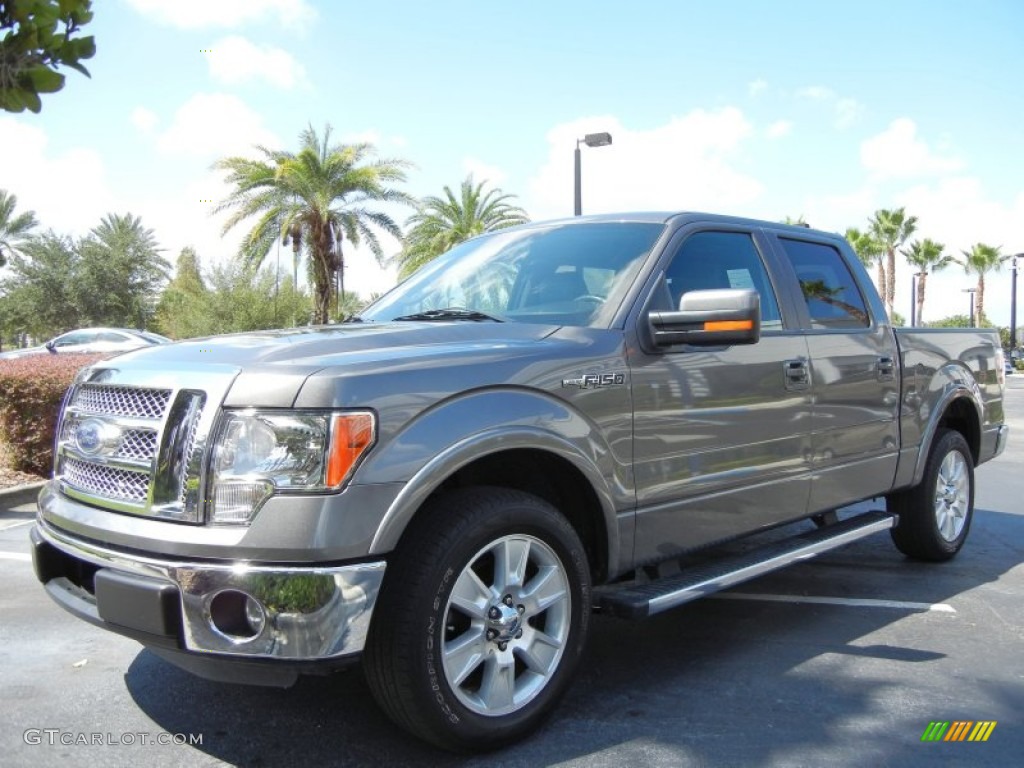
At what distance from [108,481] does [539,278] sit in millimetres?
1938

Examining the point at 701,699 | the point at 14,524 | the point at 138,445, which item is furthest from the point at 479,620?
the point at 14,524

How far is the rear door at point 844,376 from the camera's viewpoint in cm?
438

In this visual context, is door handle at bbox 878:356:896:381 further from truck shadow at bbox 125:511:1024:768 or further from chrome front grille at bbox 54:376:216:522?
chrome front grille at bbox 54:376:216:522

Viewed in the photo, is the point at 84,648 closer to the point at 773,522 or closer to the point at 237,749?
the point at 237,749

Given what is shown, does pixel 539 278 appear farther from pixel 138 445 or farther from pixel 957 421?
pixel 957 421

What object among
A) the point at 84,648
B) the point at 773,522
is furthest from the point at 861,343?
the point at 84,648

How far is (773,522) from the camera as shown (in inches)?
162

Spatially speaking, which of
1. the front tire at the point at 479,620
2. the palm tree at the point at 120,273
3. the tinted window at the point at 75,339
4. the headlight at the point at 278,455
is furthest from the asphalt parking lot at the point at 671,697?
the palm tree at the point at 120,273

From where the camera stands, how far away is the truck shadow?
2.97m

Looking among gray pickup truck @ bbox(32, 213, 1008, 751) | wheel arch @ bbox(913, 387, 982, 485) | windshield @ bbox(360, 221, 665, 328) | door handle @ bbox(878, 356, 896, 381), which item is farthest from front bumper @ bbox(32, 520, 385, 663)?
wheel arch @ bbox(913, 387, 982, 485)

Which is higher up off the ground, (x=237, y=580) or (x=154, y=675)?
(x=237, y=580)

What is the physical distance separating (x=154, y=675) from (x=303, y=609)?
5.02 feet

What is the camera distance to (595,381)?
3.28m

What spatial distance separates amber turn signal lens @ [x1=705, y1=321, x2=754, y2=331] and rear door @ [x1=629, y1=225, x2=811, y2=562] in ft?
0.86
